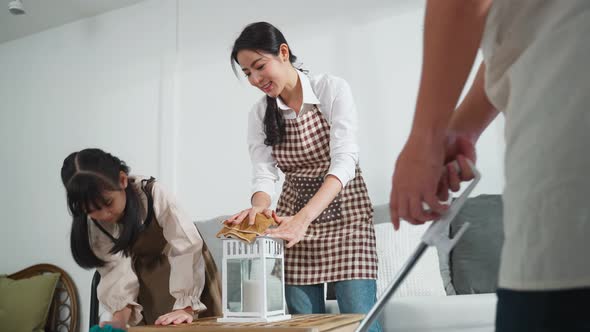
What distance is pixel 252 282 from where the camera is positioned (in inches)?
49.7

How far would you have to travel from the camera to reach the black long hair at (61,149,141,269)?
161 centimetres

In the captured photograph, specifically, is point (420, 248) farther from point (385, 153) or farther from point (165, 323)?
point (385, 153)

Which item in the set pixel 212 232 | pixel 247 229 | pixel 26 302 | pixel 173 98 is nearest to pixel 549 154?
pixel 247 229

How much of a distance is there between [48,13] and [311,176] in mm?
2689

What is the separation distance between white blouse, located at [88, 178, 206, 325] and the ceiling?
2.10 m

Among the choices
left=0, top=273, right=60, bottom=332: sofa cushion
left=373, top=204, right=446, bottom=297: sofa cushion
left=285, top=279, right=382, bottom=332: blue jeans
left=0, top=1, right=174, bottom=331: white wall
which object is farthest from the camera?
left=0, top=1, right=174, bottom=331: white wall

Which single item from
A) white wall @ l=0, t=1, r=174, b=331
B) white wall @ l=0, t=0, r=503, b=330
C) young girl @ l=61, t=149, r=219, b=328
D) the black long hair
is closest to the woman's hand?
young girl @ l=61, t=149, r=219, b=328

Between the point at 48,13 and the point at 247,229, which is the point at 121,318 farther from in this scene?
the point at 48,13

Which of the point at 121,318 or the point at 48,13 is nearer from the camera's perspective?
the point at 121,318

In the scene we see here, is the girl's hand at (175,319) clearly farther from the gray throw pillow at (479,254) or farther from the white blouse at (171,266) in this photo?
the gray throw pillow at (479,254)

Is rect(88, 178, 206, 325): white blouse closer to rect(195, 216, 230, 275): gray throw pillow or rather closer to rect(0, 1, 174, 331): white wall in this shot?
rect(195, 216, 230, 275): gray throw pillow

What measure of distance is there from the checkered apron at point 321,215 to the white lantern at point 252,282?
13cm

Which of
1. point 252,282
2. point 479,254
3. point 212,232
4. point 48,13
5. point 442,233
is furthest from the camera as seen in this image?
point 48,13

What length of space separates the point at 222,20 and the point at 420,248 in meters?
2.80
